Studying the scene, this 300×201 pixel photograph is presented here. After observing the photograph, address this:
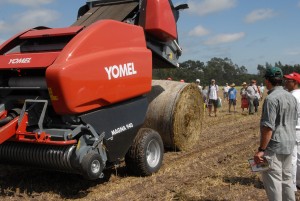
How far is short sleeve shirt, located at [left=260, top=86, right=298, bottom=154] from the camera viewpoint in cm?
400

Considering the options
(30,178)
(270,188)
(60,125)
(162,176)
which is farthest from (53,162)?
(270,188)

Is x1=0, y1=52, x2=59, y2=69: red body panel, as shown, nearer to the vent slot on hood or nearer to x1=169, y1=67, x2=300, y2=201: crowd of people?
the vent slot on hood

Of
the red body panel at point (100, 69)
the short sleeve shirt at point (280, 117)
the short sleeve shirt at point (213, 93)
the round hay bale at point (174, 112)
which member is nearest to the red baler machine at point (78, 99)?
the red body panel at point (100, 69)

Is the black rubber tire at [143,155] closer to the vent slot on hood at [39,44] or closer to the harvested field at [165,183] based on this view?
the harvested field at [165,183]

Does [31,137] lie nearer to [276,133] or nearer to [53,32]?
[53,32]

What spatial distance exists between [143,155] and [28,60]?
7.35 ft

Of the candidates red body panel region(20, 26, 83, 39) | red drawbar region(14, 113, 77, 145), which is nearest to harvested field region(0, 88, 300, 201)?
red drawbar region(14, 113, 77, 145)

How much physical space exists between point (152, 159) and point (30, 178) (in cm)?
197

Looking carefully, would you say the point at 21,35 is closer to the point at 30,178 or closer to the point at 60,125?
the point at 60,125

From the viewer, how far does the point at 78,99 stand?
5113 mm

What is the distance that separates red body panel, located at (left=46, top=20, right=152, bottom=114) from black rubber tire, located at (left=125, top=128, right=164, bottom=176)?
2.41ft

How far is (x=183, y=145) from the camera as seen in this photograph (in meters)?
8.26

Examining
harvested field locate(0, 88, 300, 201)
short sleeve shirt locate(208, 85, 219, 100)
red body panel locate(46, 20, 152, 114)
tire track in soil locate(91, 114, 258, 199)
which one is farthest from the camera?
short sleeve shirt locate(208, 85, 219, 100)

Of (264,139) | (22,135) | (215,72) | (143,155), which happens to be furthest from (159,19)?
(215,72)
